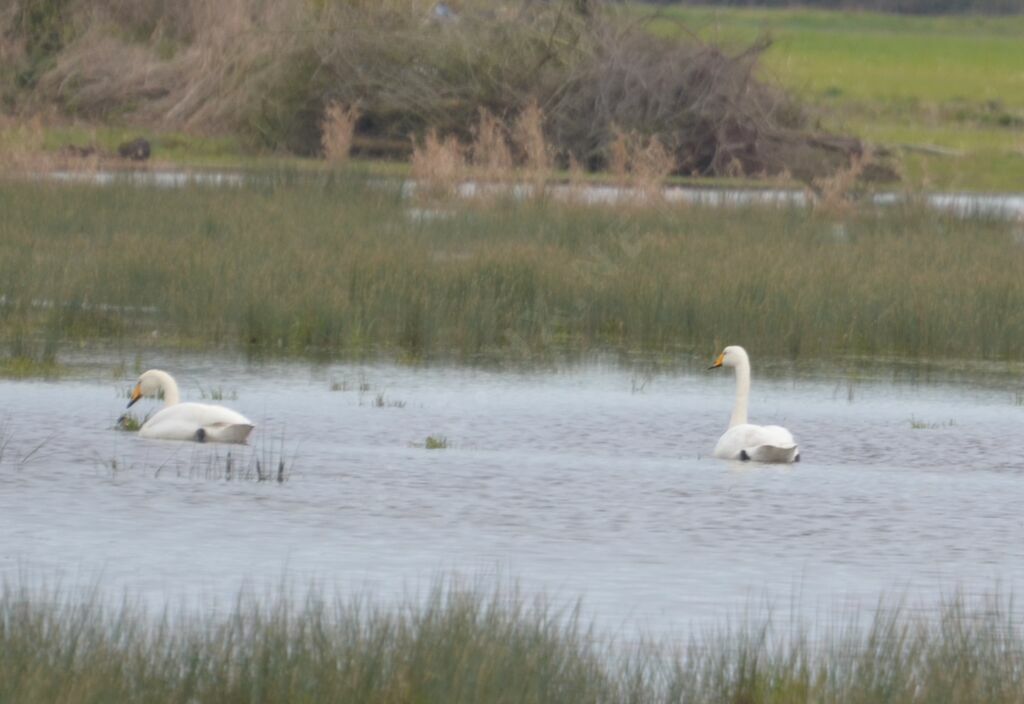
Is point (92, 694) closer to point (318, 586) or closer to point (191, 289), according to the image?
point (318, 586)

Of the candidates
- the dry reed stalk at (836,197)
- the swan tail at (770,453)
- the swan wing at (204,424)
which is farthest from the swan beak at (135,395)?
the dry reed stalk at (836,197)

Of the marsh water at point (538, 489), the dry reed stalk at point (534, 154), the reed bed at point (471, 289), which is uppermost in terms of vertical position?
the dry reed stalk at point (534, 154)

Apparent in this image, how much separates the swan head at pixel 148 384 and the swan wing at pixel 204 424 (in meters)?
0.70

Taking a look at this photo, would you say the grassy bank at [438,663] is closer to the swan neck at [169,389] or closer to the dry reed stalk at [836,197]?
the swan neck at [169,389]

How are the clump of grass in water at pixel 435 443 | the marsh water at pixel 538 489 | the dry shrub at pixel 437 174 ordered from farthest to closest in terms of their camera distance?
the dry shrub at pixel 437 174 < the clump of grass in water at pixel 435 443 < the marsh water at pixel 538 489

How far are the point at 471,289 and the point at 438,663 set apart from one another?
1122cm

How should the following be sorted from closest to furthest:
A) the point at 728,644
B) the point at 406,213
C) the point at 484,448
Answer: the point at 728,644
the point at 484,448
the point at 406,213

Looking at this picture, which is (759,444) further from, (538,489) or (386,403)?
(386,403)

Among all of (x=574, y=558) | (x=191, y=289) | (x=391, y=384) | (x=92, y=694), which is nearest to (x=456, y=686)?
(x=92, y=694)

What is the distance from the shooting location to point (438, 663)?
662 cm

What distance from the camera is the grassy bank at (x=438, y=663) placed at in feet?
21.2

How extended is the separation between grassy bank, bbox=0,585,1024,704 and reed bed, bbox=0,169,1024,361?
8.88 meters

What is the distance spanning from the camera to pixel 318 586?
28.7 feet

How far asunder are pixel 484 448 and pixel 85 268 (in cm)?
590
